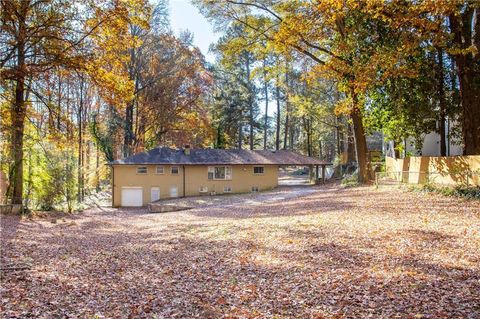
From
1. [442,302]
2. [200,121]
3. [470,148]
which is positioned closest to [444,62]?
[470,148]

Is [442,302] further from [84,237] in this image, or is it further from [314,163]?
[314,163]

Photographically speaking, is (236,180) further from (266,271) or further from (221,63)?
(266,271)

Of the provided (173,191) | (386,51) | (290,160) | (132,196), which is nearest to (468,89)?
(386,51)

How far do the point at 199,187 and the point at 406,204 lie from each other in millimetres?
20147

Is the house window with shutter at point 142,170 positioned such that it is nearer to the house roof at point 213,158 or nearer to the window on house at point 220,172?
the house roof at point 213,158

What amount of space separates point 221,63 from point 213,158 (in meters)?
10.8

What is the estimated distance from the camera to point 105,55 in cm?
1588

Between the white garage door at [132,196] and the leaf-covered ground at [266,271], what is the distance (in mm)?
18214

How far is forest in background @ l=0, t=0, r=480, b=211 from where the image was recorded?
1416cm

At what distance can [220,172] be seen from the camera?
106 feet

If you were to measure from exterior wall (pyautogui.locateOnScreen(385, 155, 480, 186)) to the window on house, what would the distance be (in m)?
14.4

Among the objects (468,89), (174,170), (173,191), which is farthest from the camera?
(174,170)

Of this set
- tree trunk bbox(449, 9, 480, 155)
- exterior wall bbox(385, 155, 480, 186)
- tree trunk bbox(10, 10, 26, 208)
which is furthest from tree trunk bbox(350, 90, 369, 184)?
tree trunk bbox(10, 10, 26, 208)

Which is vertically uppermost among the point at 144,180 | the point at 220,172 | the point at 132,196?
the point at 220,172
